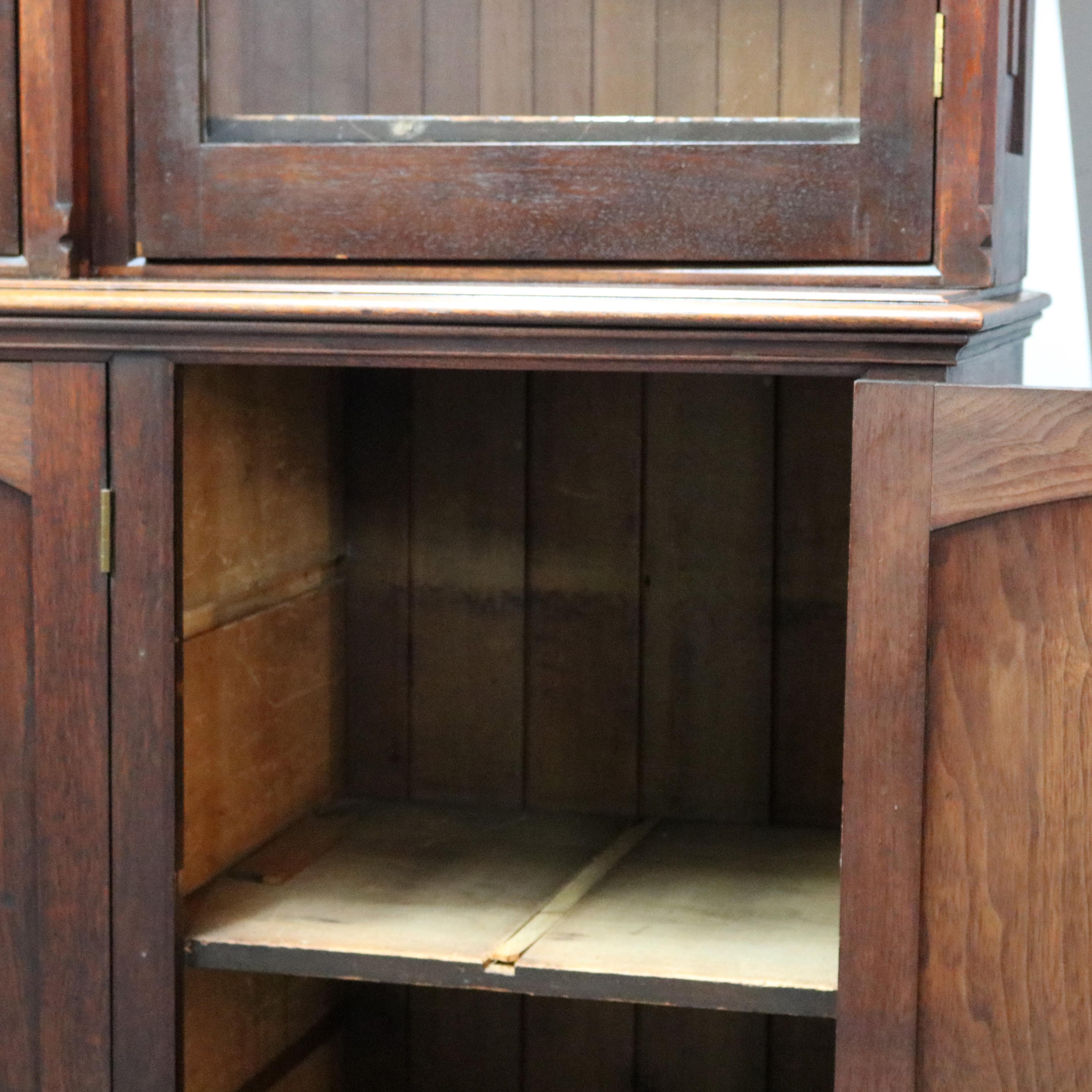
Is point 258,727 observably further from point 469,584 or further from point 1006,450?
point 1006,450

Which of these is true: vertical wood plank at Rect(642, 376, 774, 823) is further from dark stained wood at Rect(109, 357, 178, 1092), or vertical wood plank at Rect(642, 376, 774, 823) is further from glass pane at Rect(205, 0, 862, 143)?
dark stained wood at Rect(109, 357, 178, 1092)

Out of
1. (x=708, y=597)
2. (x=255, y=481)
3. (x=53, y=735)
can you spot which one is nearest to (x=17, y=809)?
(x=53, y=735)

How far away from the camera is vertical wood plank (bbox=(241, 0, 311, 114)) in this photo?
1.27 m

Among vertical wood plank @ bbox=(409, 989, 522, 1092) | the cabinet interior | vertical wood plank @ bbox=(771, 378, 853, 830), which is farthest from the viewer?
vertical wood plank @ bbox=(409, 989, 522, 1092)

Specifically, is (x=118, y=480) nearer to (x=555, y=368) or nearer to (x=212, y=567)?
(x=212, y=567)

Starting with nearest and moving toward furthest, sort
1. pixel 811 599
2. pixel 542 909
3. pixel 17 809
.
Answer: pixel 17 809 < pixel 542 909 < pixel 811 599

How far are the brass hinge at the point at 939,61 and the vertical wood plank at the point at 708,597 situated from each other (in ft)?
1.73

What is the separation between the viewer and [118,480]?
4.09 feet

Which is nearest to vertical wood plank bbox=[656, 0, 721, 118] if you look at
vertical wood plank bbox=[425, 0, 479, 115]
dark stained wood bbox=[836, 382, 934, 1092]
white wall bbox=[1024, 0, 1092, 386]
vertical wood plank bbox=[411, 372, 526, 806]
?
vertical wood plank bbox=[425, 0, 479, 115]

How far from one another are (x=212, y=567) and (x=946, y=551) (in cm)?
62

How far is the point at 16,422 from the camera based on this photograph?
1.26 metres

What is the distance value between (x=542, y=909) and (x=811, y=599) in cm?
44

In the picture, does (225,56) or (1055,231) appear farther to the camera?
(1055,231)

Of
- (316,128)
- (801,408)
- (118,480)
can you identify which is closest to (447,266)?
(316,128)
